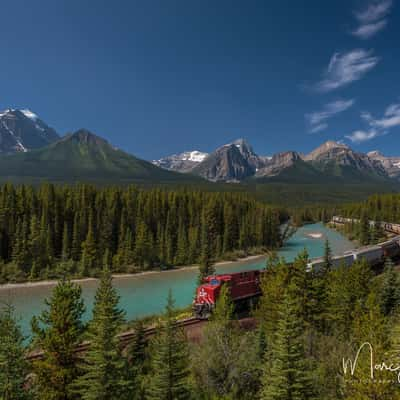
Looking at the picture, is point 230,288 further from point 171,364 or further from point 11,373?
point 11,373

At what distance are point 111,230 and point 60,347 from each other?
61.5 meters

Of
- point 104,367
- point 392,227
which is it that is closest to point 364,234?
point 392,227

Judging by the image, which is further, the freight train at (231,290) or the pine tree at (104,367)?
the freight train at (231,290)

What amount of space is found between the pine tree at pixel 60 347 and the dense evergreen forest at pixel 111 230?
39.6m

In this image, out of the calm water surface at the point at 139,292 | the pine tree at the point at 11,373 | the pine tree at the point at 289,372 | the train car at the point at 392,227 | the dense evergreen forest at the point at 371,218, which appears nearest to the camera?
the pine tree at the point at 11,373

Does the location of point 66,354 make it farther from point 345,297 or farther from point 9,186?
point 9,186

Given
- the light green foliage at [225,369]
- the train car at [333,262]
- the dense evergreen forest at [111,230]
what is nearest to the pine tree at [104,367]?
the light green foliage at [225,369]

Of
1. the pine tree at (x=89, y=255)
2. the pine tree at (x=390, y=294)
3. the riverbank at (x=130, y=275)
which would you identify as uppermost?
the pine tree at (x=390, y=294)

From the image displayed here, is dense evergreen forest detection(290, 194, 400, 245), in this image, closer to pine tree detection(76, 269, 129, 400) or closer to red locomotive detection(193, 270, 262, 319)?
red locomotive detection(193, 270, 262, 319)

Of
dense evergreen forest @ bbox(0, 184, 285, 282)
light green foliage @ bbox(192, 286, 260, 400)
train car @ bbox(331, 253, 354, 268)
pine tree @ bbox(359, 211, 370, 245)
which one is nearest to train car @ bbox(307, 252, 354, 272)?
train car @ bbox(331, 253, 354, 268)

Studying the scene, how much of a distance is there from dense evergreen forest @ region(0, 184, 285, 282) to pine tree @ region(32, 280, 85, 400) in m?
39.6

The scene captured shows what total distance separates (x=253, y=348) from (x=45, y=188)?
A: 6849cm

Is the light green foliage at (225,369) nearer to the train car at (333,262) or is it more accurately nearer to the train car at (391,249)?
the train car at (333,262)

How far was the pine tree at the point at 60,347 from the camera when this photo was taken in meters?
13.8
